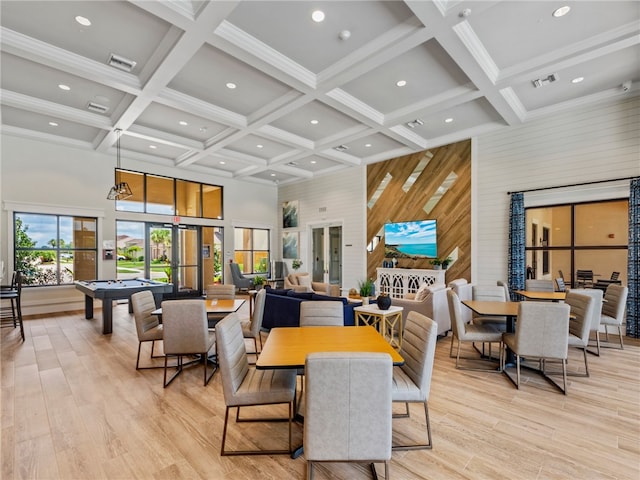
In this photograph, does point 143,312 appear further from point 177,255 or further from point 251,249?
point 251,249

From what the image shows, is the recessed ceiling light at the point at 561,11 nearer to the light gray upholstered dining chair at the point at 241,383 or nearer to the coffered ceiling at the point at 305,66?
the coffered ceiling at the point at 305,66

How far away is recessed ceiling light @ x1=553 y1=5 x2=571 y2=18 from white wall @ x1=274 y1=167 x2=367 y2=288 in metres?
5.77

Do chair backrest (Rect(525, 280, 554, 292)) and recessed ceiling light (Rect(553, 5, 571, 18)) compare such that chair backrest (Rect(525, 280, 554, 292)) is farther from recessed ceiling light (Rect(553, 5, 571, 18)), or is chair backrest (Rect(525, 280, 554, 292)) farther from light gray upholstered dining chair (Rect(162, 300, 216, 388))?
light gray upholstered dining chair (Rect(162, 300, 216, 388))

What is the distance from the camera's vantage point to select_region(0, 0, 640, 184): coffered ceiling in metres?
3.50

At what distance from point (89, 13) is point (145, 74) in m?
1.09

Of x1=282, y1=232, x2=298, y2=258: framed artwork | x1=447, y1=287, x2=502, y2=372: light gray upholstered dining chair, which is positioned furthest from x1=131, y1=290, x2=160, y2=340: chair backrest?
x1=282, y1=232, x2=298, y2=258: framed artwork

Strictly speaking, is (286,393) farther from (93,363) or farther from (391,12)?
(391,12)

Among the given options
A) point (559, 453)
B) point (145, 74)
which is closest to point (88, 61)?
point (145, 74)

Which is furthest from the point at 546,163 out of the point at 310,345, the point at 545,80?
the point at 310,345

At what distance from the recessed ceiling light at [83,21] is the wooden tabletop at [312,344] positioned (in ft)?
13.4

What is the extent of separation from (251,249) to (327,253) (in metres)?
2.84

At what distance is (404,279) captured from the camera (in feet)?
25.8

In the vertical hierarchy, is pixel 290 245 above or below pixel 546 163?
below

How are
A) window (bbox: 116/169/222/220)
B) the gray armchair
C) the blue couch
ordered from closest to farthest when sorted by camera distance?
the blue couch
window (bbox: 116/169/222/220)
the gray armchair
